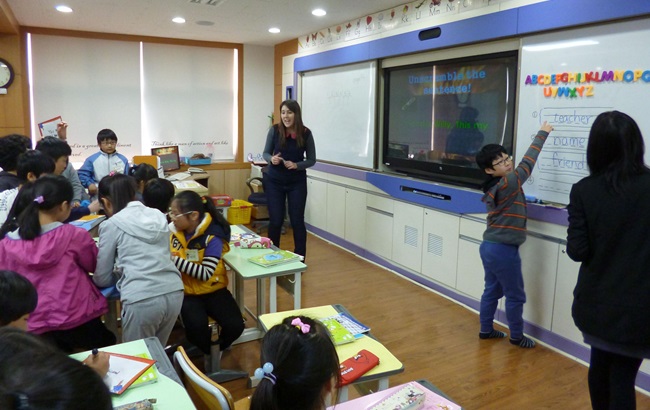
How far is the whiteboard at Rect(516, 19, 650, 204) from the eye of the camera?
2791 millimetres

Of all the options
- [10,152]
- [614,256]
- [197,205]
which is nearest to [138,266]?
[197,205]

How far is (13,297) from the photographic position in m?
1.53

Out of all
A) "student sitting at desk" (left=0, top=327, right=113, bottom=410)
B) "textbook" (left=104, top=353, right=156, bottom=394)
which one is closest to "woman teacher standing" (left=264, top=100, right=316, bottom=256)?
"textbook" (left=104, top=353, right=156, bottom=394)

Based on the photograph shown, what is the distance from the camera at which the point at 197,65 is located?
7.14 metres

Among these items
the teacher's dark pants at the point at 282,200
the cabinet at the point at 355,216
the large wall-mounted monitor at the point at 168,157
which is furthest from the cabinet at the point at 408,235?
the large wall-mounted monitor at the point at 168,157

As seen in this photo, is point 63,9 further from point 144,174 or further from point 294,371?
point 294,371

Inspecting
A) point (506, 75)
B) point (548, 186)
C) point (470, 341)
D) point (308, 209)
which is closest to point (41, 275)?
point (470, 341)

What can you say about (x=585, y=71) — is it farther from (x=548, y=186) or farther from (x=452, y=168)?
(x=452, y=168)

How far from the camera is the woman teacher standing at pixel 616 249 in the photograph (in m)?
1.81

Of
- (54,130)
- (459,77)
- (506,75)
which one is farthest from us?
(54,130)

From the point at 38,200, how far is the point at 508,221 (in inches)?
105

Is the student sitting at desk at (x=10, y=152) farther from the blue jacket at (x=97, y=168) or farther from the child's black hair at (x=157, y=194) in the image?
the blue jacket at (x=97, y=168)

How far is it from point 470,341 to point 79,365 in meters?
3.04

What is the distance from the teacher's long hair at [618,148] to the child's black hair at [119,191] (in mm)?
2128
